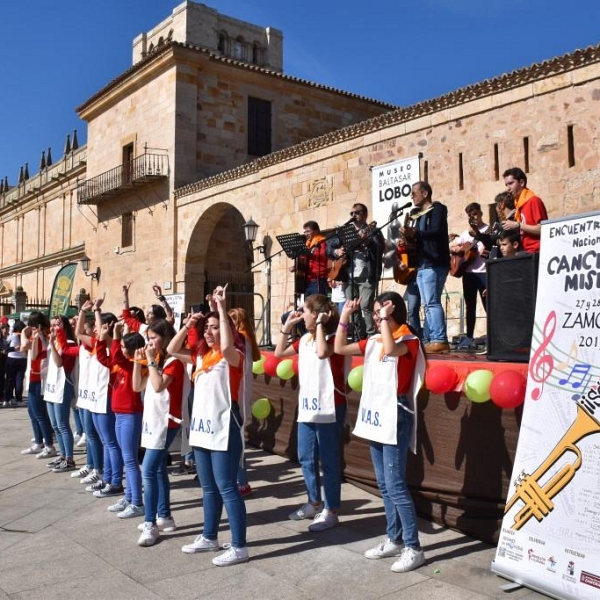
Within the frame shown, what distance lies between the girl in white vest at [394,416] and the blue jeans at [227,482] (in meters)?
0.81

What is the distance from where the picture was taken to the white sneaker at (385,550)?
4.16m

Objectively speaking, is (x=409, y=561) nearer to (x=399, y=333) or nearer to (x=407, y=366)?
(x=407, y=366)

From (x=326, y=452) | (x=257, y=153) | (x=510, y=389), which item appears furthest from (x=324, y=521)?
(x=257, y=153)

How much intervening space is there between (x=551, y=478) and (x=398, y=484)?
0.92 meters

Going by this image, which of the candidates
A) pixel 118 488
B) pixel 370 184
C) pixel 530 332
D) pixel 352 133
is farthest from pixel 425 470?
pixel 352 133

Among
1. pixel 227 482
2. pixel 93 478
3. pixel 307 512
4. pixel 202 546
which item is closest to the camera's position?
pixel 227 482

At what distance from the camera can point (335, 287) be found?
7.63 meters

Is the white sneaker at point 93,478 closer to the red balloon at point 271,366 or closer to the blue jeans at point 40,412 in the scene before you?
the blue jeans at point 40,412

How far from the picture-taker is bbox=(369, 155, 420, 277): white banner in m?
11.7

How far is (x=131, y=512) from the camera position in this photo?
529cm

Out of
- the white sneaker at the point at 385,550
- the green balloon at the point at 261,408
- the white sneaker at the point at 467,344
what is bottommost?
the white sneaker at the point at 385,550

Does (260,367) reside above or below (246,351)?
below

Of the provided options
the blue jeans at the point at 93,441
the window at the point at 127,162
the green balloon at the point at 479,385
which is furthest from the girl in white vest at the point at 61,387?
the window at the point at 127,162

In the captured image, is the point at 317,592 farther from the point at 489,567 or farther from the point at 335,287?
the point at 335,287
